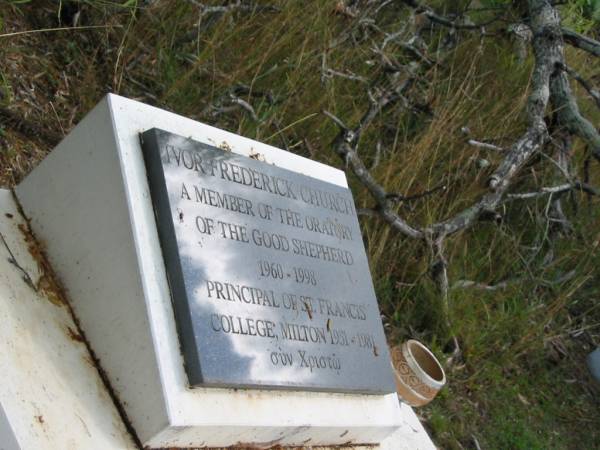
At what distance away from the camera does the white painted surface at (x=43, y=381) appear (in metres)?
1.84

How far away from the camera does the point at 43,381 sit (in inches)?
76.4

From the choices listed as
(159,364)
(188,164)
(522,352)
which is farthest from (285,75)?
(159,364)

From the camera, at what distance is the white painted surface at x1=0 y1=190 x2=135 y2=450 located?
1.84m

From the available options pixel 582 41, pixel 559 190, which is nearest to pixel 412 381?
pixel 559 190

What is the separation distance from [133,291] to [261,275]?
0.36 meters

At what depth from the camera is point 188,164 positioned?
219 cm

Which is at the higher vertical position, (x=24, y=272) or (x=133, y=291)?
(x=24, y=272)

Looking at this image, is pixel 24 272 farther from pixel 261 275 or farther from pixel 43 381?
pixel 261 275

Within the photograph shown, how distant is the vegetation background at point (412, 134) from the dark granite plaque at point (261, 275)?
3.43ft

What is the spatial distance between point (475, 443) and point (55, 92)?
2181mm

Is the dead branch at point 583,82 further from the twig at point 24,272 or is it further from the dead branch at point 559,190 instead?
the twig at point 24,272

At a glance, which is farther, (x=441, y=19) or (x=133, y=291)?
(x=441, y=19)

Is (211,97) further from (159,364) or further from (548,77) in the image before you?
(159,364)

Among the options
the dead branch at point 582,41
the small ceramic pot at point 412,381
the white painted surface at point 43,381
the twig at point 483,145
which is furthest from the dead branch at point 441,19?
the white painted surface at point 43,381
